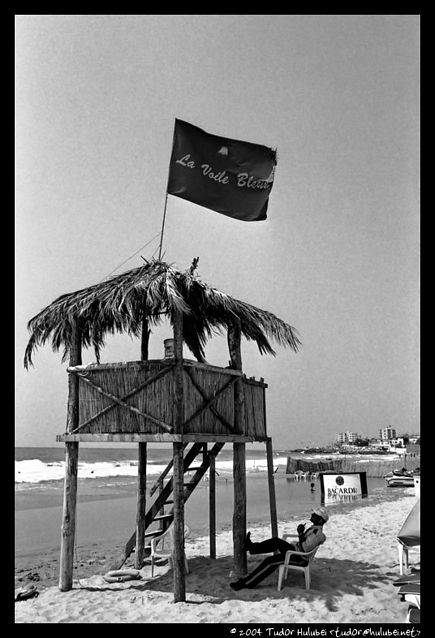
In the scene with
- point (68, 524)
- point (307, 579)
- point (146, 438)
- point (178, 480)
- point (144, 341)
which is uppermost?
point (144, 341)

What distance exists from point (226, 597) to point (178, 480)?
1.75 m

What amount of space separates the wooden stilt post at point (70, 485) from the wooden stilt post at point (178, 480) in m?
1.76

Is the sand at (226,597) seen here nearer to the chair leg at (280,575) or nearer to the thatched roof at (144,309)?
the chair leg at (280,575)

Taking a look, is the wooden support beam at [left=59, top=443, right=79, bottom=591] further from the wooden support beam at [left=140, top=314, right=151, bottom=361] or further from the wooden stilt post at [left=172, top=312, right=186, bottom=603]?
the wooden support beam at [left=140, top=314, right=151, bottom=361]

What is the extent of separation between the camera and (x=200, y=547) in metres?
13.3

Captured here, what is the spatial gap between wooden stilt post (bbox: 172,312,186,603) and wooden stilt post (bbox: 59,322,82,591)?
5.79 feet

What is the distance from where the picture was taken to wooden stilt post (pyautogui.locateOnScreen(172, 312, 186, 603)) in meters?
8.18

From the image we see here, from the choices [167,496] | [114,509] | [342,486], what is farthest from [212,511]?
[342,486]

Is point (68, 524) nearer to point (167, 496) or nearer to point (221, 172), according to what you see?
point (167, 496)

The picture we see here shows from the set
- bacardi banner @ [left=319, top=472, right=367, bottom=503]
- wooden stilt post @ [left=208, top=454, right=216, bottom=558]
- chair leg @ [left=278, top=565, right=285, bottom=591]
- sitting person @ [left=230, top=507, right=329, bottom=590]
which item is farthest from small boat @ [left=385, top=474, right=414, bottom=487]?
chair leg @ [left=278, top=565, right=285, bottom=591]

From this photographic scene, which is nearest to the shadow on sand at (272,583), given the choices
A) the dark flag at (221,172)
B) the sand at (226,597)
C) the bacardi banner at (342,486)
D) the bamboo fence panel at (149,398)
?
the sand at (226,597)

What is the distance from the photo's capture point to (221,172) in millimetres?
9703

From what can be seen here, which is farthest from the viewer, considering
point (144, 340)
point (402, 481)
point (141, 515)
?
point (402, 481)
